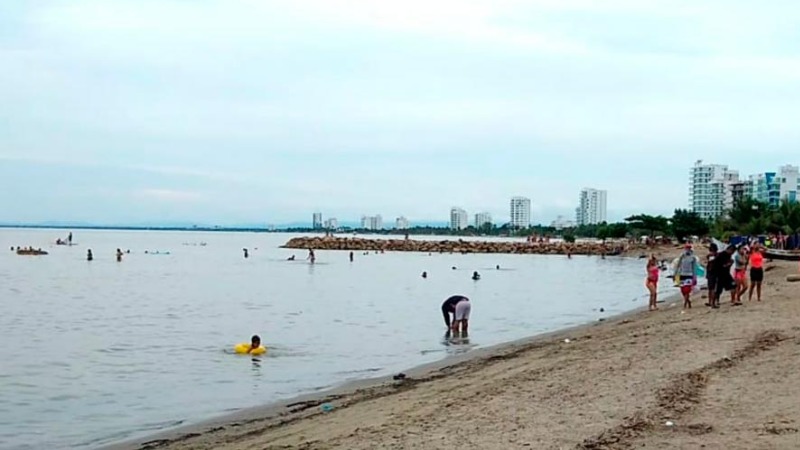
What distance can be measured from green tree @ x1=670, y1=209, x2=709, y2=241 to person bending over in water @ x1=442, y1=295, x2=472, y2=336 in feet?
335

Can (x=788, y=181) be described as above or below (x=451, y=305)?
above

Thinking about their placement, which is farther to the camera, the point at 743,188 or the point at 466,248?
the point at 743,188

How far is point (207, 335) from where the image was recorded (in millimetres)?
25203

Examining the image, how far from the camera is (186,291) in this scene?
45.4 m

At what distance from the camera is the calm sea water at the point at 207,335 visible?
14.2 m

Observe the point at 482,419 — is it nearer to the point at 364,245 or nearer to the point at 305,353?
the point at 305,353

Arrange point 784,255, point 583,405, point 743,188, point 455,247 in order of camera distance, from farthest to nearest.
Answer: point 743,188, point 455,247, point 784,255, point 583,405

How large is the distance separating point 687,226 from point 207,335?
105365mm

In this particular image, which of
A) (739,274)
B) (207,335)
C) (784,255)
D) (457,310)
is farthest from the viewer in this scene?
(784,255)

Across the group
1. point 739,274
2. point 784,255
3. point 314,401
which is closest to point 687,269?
point 739,274

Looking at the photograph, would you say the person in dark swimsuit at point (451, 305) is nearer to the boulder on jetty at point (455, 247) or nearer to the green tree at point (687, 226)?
the boulder on jetty at point (455, 247)

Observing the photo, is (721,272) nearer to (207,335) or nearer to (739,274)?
(739,274)

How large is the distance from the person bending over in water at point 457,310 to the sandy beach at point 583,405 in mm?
6565

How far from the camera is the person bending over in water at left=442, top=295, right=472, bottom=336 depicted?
2261 centimetres
